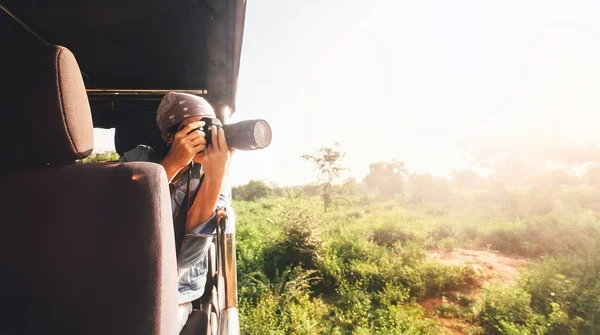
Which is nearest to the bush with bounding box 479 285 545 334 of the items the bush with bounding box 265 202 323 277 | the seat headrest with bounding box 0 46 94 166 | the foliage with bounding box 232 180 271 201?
the bush with bounding box 265 202 323 277

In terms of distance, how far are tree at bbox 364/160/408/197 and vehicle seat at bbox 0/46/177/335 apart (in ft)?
161

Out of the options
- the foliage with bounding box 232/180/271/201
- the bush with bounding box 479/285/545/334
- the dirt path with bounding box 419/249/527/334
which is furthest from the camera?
the foliage with bounding box 232/180/271/201

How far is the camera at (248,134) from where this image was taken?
1016 mm

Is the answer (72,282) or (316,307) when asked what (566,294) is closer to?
(316,307)

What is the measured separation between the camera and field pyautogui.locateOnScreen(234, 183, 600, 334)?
4340 mm

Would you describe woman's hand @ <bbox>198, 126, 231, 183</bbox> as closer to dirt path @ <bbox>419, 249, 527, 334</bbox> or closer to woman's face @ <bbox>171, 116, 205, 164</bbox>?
woman's face @ <bbox>171, 116, 205, 164</bbox>

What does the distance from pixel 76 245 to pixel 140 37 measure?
5.00 feet

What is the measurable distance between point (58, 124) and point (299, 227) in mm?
7020

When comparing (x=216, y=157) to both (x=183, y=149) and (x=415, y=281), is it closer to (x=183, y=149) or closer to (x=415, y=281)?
(x=183, y=149)

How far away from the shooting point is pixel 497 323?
4516 millimetres

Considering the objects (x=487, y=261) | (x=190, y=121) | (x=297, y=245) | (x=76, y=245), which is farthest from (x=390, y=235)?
(x=76, y=245)

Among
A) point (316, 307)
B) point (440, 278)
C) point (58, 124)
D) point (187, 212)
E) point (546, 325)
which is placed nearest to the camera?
point (58, 124)

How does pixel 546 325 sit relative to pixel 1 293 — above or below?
below

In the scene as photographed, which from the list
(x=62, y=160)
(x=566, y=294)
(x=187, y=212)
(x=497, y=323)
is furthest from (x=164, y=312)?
(x=566, y=294)
